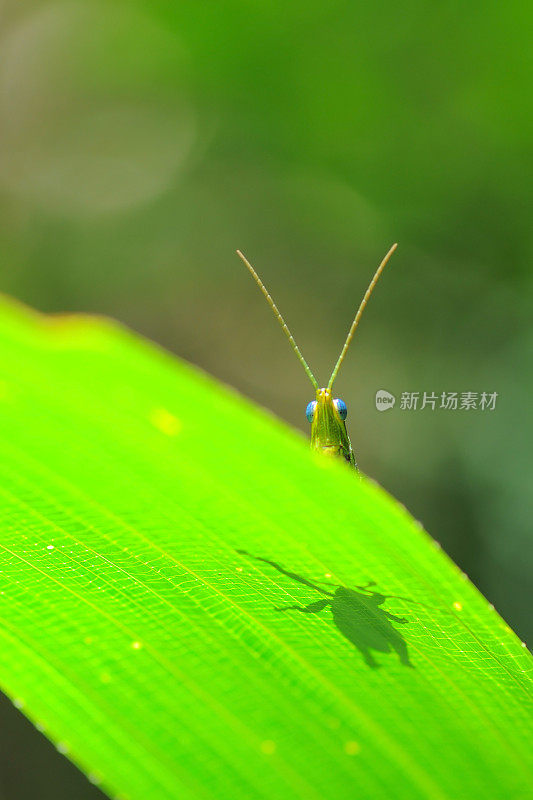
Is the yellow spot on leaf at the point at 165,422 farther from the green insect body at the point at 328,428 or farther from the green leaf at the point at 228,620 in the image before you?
the green insect body at the point at 328,428

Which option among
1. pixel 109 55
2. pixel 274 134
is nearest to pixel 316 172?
pixel 274 134

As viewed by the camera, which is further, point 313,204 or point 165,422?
point 313,204

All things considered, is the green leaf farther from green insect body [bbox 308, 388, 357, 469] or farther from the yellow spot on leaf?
green insect body [bbox 308, 388, 357, 469]

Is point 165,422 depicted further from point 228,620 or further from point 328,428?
point 328,428

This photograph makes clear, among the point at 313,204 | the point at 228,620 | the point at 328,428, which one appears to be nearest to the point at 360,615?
the point at 228,620

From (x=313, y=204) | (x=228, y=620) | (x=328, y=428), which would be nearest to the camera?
(x=228, y=620)

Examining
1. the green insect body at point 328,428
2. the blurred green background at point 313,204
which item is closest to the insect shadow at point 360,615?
the green insect body at point 328,428

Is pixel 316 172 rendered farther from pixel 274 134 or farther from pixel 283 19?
pixel 283 19

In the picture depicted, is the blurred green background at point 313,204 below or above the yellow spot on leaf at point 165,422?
above
